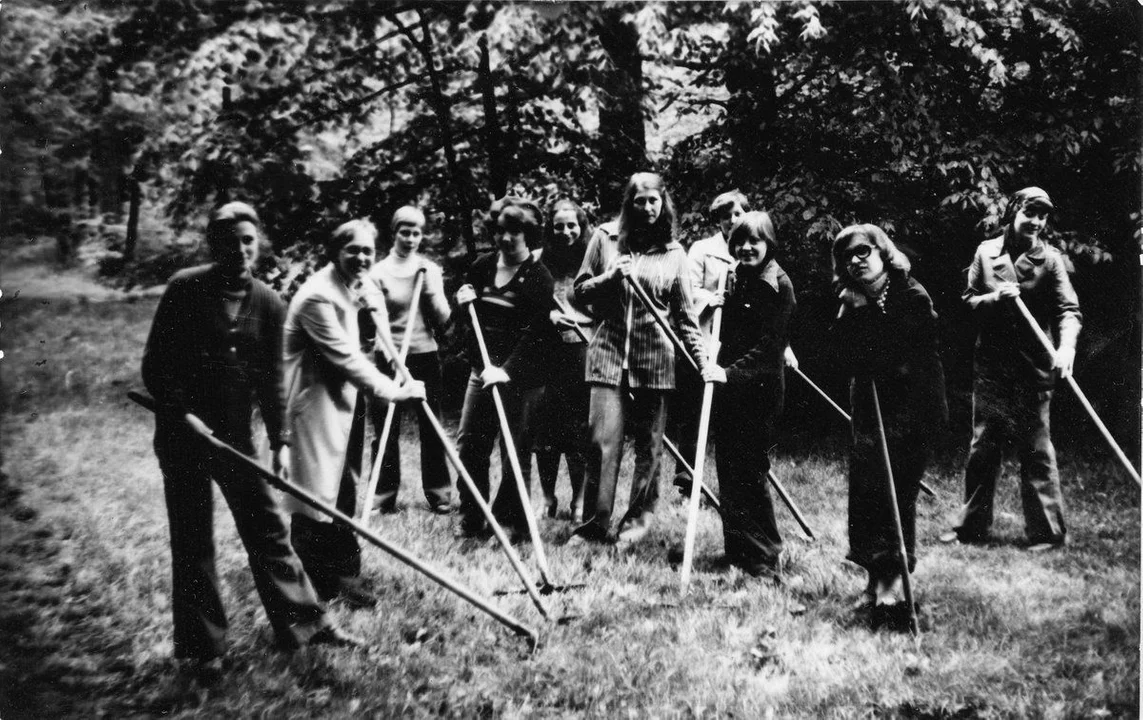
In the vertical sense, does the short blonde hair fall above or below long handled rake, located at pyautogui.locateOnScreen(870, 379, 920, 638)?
above

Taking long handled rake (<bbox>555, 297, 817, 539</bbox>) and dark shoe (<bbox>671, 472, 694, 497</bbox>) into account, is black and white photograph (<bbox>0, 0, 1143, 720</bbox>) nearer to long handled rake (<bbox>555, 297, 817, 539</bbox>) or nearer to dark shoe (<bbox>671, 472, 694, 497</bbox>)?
long handled rake (<bbox>555, 297, 817, 539</bbox>)

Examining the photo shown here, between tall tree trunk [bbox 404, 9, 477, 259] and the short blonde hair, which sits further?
tall tree trunk [bbox 404, 9, 477, 259]

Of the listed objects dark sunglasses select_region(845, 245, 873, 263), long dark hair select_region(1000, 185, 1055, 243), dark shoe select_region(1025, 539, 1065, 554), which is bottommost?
dark shoe select_region(1025, 539, 1065, 554)

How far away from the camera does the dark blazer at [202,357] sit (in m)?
3.20

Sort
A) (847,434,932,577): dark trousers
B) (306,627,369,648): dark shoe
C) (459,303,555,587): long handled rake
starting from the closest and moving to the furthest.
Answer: (306,627,369,648): dark shoe, (847,434,932,577): dark trousers, (459,303,555,587): long handled rake

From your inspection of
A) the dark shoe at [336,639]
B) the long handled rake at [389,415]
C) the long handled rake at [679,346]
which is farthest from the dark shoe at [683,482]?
the dark shoe at [336,639]

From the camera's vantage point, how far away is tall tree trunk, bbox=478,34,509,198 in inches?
171

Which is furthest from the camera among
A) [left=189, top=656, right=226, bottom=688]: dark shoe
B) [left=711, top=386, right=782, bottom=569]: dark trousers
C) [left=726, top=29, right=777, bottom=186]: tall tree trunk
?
[left=726, top=29, right=777, bottom=186]: tall tree trunk

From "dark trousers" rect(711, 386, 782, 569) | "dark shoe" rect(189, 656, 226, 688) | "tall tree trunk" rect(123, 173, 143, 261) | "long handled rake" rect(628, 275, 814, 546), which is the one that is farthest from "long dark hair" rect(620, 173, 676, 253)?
"dark shoe" rect(189, 656, 226, 688)

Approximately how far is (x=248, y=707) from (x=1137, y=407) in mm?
4372

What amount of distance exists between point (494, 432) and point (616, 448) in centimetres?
73

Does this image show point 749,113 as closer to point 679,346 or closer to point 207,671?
point 679,346

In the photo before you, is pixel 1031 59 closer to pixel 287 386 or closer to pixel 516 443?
pixel 516 443

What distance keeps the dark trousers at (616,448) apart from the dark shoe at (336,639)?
5.05 feet
